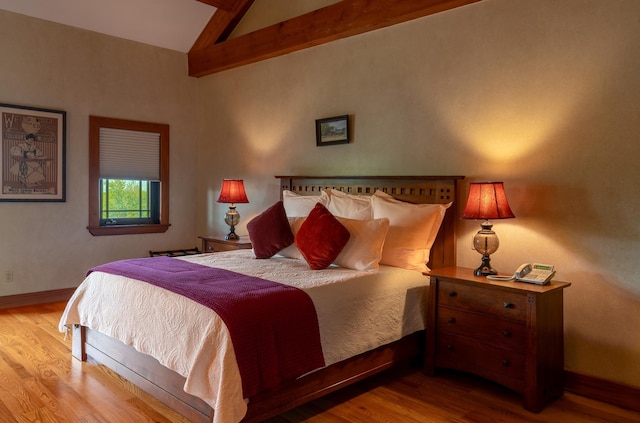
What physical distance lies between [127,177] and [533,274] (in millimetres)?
4390

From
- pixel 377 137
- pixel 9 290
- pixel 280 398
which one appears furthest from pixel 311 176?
pixel 9 290

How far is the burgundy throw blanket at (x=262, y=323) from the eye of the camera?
225 cm

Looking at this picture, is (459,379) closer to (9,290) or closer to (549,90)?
(549,90)

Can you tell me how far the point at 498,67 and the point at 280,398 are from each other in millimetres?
2571

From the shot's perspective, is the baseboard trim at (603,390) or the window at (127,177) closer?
the baseboard trim at (603,390)

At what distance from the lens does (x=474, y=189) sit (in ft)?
10.2

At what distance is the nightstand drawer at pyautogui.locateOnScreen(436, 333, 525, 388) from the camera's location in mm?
2809

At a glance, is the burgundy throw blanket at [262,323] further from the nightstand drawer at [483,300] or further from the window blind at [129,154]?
the window blind at [129,154]

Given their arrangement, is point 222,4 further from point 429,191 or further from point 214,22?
point 429,191

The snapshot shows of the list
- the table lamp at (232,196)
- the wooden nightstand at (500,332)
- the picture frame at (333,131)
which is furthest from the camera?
the table lamp at (232,196)

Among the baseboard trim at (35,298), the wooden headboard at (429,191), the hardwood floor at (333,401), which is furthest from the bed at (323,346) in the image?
the baseboard trim at (35,298)

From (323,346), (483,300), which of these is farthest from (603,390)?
(323,346)

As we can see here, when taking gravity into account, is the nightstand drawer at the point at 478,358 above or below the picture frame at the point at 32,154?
below

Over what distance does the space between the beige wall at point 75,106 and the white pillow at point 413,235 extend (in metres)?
3.36
